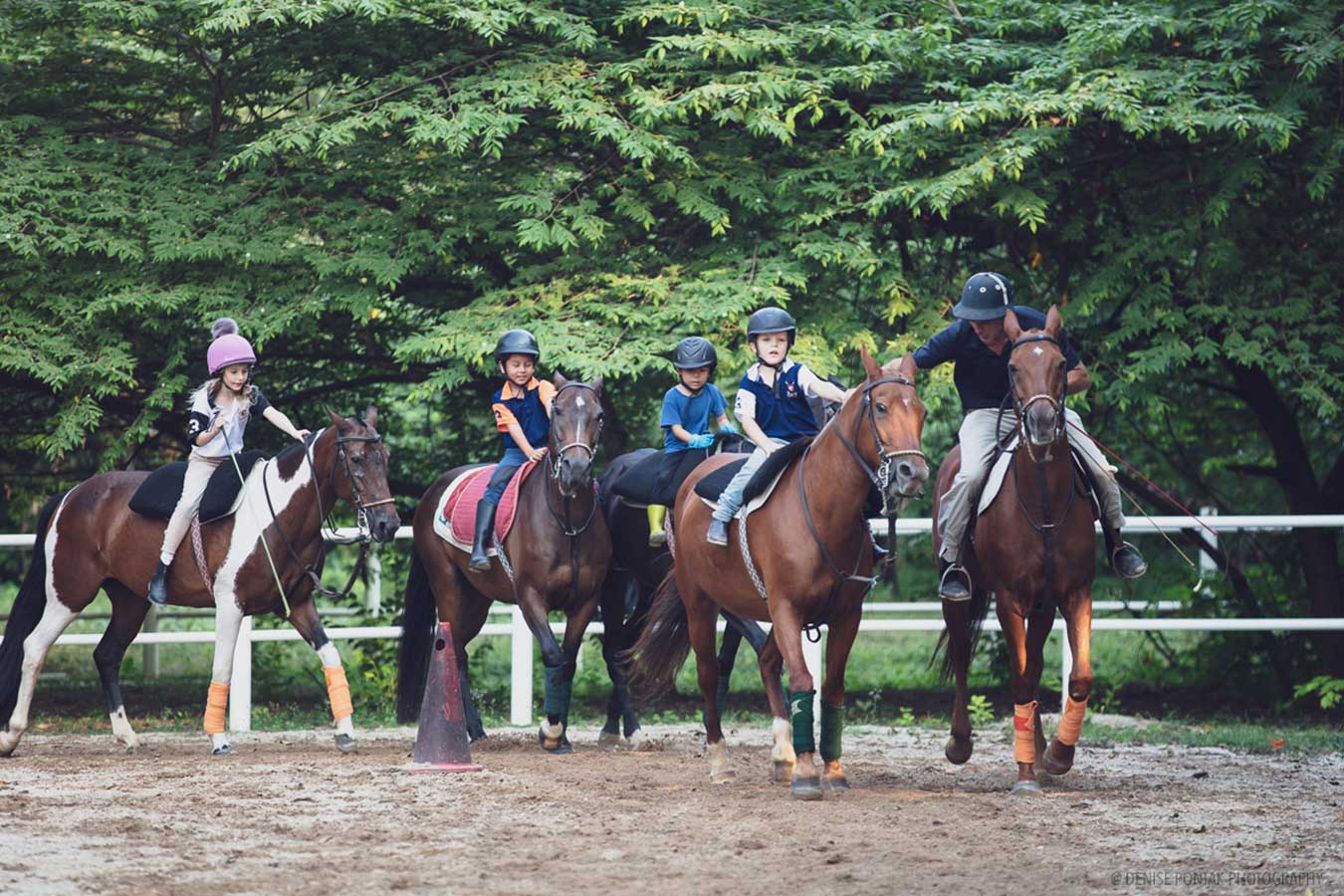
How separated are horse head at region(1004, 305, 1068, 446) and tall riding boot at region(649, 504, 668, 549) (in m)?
2.92

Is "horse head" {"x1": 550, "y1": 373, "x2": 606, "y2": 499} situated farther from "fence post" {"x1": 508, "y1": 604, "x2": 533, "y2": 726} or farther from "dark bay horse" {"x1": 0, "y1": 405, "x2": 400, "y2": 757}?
"fence post" {"x1": 508, "y1": 604, "x2": 533, "y2": 726}

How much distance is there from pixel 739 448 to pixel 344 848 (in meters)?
4.65

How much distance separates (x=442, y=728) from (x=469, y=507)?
6.48 feet

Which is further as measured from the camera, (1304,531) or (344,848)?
(1304,531)

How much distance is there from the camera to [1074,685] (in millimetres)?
8594

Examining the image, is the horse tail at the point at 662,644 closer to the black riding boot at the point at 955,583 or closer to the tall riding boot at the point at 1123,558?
the black riding boot at the point at 955,583

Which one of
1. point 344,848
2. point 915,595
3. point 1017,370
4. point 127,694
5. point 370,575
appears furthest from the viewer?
point 915,595

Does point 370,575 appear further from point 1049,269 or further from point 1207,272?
point 1207,272

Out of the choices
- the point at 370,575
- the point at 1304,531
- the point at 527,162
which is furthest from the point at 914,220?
the point at 370,575

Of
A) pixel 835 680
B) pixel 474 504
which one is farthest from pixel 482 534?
pixel 835 680

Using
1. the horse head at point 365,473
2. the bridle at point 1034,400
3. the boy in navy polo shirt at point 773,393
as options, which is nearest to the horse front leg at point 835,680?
the boy in navy polo shirt at point 773,393

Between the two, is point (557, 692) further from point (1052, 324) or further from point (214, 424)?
point (1052, 324)

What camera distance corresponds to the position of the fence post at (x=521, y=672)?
1252 cm

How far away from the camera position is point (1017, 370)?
27.1 ft
